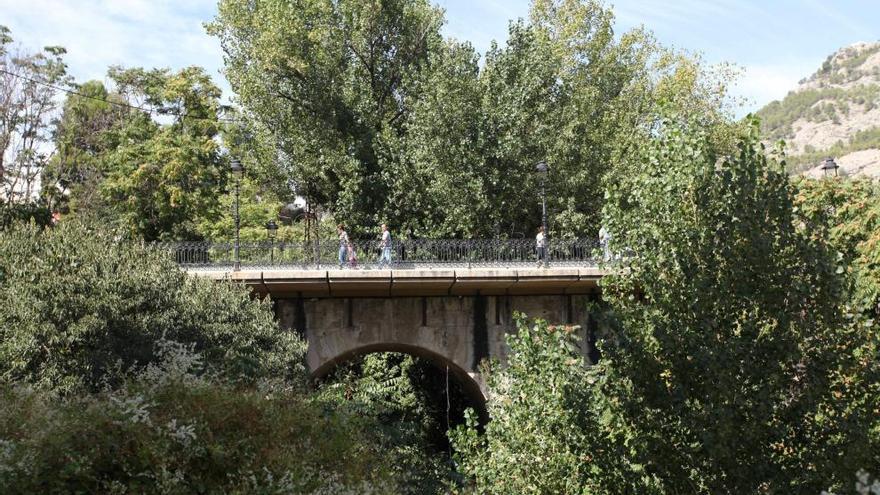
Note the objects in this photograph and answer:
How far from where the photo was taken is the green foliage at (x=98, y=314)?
37.0 feet

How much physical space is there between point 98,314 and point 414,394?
12383 millimetres

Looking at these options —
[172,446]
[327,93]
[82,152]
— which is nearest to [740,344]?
[172,446]

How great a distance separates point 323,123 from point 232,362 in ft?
37.3

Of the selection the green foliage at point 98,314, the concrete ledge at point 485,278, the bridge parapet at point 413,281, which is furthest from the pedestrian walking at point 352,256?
the green foliage at point 98,314

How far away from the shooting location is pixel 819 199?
13.3 meters

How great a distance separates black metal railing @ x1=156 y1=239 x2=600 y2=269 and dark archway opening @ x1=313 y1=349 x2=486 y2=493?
6.55 feet

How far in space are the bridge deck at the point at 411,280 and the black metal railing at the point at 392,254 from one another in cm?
38

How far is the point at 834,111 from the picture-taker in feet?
539

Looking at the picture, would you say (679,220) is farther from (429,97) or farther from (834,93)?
(834,93)

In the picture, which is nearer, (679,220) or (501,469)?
(679,220)

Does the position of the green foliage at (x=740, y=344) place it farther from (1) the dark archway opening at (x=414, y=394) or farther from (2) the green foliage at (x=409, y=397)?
(2) the green foliage at (x=409, y=397)

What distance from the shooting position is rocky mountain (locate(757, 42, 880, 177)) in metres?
141

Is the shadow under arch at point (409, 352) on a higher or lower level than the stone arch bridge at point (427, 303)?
lower

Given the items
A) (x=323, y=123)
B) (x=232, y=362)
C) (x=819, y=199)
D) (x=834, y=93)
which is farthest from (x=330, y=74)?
(x=834, y=93)
